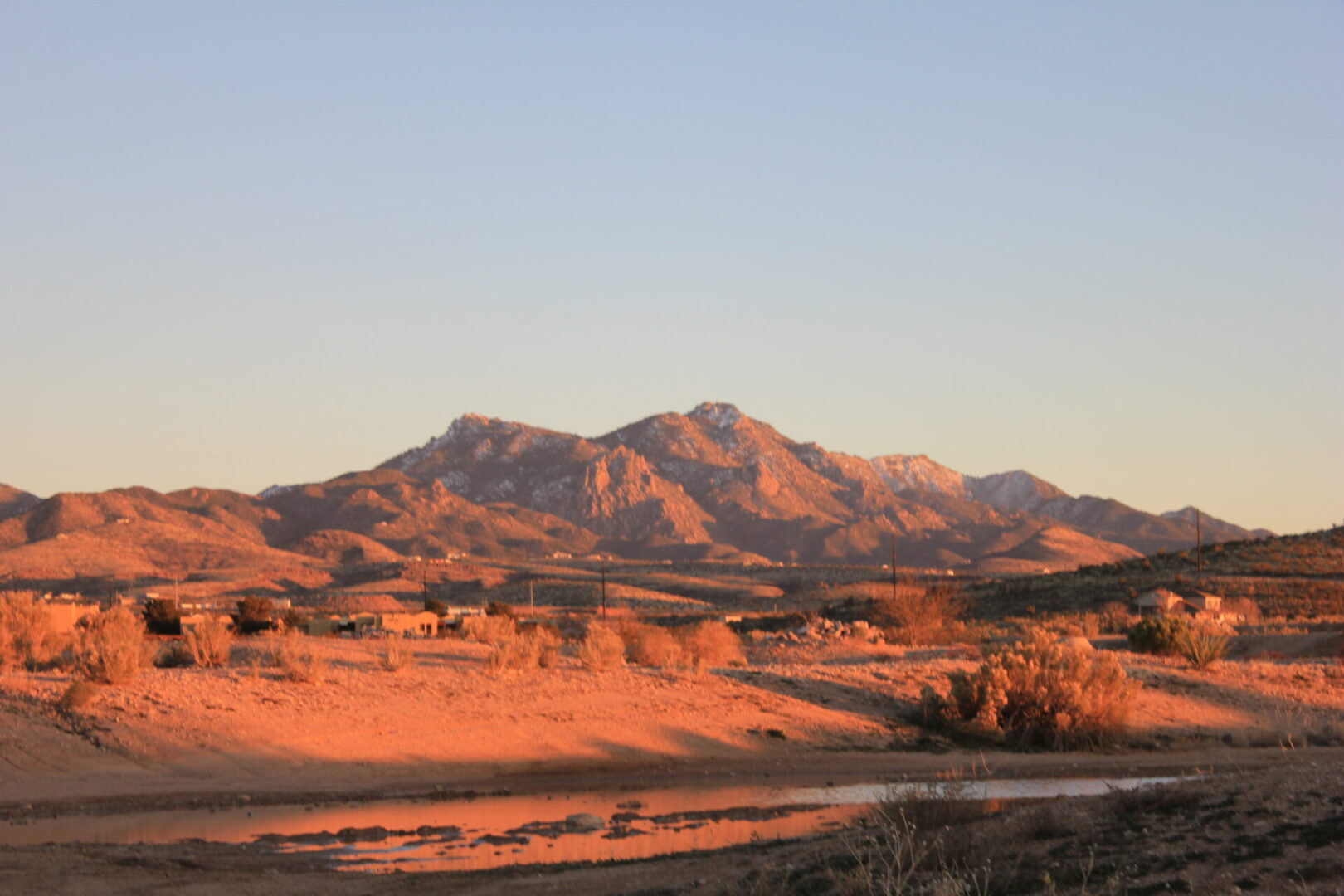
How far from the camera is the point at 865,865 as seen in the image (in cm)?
1256

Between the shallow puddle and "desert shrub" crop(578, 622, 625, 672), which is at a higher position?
"desert shrub" crop(578, 622, 625, 672)

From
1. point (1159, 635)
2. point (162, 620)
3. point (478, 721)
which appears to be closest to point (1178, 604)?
point (1159, 635)

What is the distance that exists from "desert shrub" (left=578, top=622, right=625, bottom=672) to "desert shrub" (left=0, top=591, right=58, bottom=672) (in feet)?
38.9

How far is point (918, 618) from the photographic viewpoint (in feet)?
180

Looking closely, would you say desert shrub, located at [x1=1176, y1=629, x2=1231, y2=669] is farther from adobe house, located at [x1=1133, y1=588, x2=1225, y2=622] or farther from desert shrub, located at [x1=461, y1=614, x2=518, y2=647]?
adobe house, located at [x1=1133, y1=588, x2=1225, y2=622]

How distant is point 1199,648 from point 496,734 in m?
20.8

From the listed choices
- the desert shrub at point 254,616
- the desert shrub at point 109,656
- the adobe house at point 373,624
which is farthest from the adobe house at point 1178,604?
the desert shrub at point 109,656

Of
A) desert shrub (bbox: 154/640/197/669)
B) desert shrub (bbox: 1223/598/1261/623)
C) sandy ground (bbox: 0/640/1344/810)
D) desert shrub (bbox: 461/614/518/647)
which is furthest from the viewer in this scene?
desert shrub (bbox: 1223/598/1261/623)

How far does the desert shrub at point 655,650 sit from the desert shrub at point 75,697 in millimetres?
13635

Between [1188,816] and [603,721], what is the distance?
16.5 meters

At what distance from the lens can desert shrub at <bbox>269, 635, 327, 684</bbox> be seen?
28953 millimetres

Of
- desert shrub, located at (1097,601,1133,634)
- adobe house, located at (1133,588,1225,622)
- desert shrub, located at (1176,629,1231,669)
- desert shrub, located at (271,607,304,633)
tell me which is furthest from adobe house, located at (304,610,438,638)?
adobe house, located at (1133,588,1225,622)

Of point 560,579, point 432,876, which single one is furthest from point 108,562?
point 432,876

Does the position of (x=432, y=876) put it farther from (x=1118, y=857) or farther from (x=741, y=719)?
(x=741, y=719)
